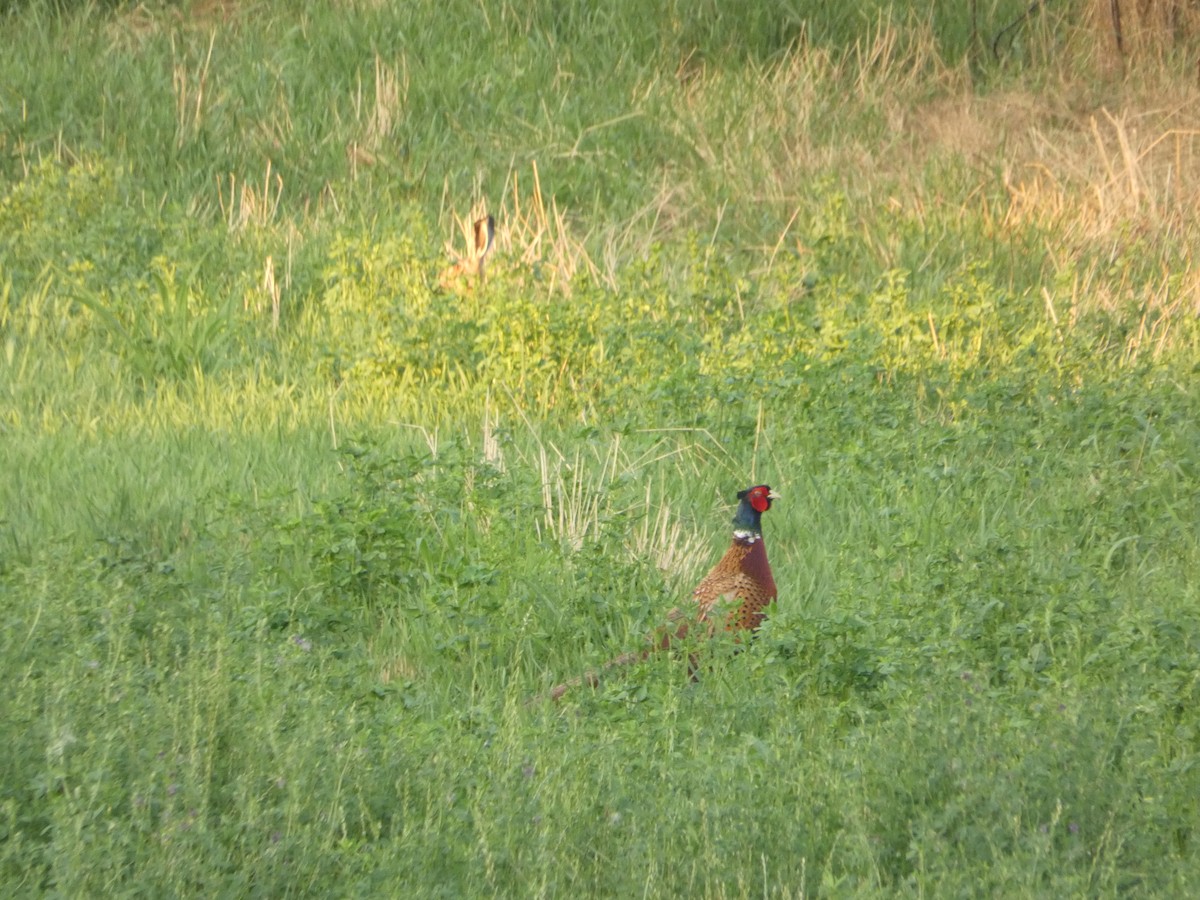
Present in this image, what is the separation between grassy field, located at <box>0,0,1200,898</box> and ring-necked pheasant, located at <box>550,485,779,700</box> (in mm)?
110

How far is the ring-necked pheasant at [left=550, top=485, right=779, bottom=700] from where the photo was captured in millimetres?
4312

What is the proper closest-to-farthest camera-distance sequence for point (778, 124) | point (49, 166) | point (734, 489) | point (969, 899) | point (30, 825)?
1. point (969, 899)
2. point (30, 825)
3. point (734, 489)
4. point (49, 166)
5. point (778, 124)

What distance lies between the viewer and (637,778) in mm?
3414

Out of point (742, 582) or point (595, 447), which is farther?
point (595, 447)

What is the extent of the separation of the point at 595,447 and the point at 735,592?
4.74ft

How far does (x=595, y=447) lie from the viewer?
580 centimetres

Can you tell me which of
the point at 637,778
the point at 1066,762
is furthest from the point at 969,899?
the point at 637,778

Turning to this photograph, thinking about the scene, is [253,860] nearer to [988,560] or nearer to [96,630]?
[96,630]

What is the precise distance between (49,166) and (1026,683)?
23.2 feet

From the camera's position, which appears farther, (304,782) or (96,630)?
(96,630)

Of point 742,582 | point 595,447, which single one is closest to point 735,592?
point 742,582

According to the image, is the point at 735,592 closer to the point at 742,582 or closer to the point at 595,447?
the point at 742,582

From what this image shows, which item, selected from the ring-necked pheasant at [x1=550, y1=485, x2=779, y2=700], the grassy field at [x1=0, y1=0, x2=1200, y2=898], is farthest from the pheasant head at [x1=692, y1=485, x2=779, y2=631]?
the grassy field at [x1=0, y1=0, x2=1200, y2=898]

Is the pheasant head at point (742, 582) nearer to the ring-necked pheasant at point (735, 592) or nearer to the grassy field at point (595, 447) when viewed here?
the ring-necked pheasant at point (735, 592)
